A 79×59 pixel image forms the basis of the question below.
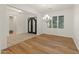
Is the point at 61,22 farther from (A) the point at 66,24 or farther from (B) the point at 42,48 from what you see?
(B) the point at 42,48

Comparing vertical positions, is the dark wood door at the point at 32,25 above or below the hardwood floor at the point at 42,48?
above

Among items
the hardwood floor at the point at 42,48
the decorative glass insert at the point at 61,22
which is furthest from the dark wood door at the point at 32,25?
the hardwood floor at the point at 42,48

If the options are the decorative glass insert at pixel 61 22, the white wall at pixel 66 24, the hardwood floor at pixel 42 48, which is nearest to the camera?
the hardwood floor at pixel 42 48

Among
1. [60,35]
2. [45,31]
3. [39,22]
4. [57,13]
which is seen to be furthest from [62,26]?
[39,22]

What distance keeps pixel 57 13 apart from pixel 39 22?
4.97 ft

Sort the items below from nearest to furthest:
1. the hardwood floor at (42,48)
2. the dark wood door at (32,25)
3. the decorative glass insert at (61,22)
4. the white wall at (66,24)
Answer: the hardwood floor at (42,48) < the white wall at (66,24) < the decorative glass insert at (61,22) < the dark wood door at (32,25)

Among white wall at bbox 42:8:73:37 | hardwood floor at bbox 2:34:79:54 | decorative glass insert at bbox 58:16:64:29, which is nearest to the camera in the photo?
hardwood floor at bbox 2:34:79:54

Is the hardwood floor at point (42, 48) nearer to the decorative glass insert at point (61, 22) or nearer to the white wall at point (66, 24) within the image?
the white wall at point (66, 24)

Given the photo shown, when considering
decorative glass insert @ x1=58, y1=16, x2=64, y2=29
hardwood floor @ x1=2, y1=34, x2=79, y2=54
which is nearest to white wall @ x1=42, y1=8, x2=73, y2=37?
decorative glass insert @ x1=58, y1=16, x2=64, y2=29

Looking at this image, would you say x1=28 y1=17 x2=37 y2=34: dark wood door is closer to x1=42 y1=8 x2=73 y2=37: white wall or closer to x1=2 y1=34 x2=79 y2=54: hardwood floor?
x1=42 y1=8 x2=73 y2=37: white wall

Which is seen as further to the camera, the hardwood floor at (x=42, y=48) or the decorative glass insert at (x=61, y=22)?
the decorative glass insert at (x=61, y=22)
